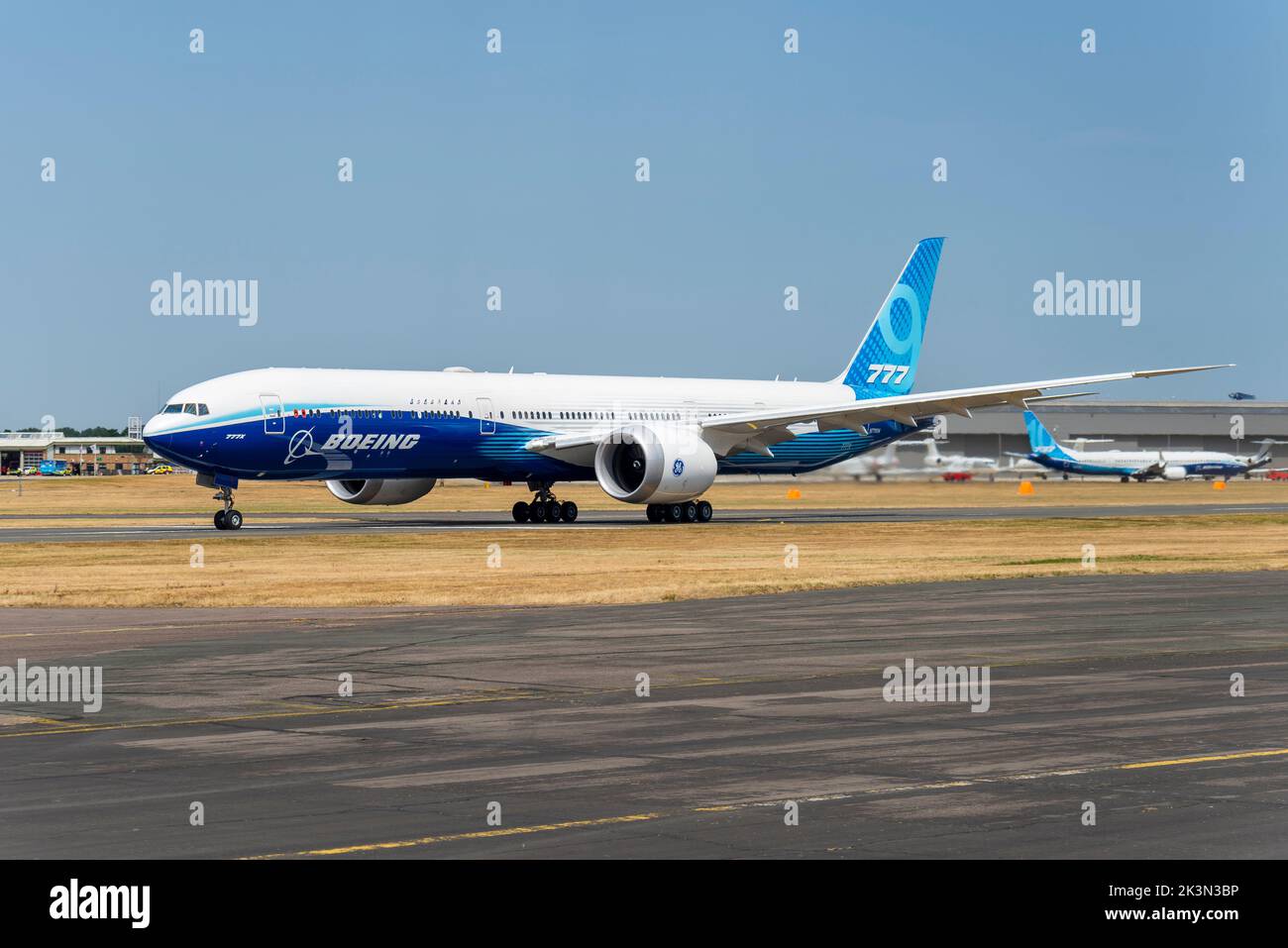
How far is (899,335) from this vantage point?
6356cm

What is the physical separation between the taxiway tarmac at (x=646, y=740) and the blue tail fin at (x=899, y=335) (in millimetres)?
38954

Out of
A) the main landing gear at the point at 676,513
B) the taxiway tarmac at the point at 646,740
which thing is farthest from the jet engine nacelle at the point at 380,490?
the taxiway tarmac at the point at 646,740

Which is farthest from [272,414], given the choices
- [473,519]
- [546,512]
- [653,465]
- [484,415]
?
[473,519]

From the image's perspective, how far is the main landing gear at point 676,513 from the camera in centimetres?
5391

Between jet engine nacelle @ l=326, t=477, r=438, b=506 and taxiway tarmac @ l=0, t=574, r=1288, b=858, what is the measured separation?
31.4 m

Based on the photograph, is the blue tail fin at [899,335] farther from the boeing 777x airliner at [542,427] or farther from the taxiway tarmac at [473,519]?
the taxiway tarmac at [473,519]

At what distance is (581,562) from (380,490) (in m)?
21.2

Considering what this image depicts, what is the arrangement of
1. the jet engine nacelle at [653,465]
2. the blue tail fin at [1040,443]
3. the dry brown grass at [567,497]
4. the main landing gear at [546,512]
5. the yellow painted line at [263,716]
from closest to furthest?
the yellow painted line at [263,716] → the jet engine nacelle at [653,465] → the main landing gear at [546,512] → the dry brown grass at [567,497] → the blue tail fin at [1040,443]

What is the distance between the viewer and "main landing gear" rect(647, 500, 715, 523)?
177 feet

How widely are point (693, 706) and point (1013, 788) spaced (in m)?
4.69

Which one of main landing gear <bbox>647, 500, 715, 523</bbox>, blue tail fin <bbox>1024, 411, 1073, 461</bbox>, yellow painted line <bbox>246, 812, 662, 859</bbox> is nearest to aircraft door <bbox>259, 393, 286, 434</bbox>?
main landing gear <bbox>647, 500, 715, 523</bbox>
